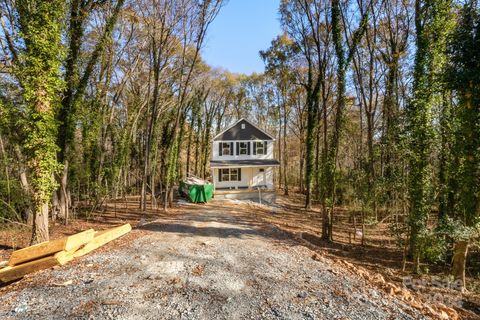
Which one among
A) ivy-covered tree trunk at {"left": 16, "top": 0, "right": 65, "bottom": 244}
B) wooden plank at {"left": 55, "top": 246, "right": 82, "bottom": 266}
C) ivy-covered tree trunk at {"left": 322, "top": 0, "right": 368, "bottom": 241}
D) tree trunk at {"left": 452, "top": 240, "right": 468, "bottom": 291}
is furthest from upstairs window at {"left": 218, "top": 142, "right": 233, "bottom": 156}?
tree trunk at {"left": 452, "top": 240, "right": 468, "bottom": 291}

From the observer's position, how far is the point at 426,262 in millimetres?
9766

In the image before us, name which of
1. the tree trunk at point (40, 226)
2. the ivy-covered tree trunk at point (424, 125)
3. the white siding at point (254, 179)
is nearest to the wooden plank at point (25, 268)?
the tree trunk at point (40, 226)

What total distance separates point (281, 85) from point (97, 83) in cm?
1778

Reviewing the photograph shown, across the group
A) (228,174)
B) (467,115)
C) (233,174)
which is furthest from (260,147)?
(467,115)

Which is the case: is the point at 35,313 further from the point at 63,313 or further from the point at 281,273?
the point at 281,273

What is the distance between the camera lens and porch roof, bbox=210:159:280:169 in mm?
23328

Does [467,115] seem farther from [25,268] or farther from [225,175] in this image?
[225,175]

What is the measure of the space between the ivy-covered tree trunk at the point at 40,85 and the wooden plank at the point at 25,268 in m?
2.00

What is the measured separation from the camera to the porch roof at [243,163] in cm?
2333

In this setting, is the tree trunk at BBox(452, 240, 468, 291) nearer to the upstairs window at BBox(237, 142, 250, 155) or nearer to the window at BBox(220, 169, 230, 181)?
the window at BBox(220, 169, 230, 181)

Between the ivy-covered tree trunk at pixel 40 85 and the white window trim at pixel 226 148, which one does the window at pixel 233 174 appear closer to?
the white window trim at pixel 226 148

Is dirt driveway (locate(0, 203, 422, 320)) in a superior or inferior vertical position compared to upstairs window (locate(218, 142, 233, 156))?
inferior

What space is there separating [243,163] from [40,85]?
17.6 m

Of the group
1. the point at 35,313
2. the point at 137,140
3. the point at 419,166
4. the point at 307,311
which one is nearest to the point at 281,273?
the point at 307,311
